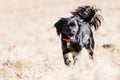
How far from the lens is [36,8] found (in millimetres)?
40531

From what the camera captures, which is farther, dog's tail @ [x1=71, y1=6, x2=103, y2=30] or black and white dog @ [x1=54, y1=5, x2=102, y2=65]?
dog's tail @ [x1=71, y1=6, x2=103, y2=30]

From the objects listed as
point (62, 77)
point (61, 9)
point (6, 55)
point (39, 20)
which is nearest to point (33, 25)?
point (39, 20)

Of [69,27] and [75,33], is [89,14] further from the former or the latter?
[69,27]

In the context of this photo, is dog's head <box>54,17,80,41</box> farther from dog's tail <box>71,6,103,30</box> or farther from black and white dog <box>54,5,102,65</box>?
dog's tail <box>71,6,103,30</box>

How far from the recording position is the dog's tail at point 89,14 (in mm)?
12539

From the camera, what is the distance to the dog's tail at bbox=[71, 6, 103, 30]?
12539mm

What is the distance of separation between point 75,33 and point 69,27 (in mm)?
199

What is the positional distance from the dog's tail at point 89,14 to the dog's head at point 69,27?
86 centimetres

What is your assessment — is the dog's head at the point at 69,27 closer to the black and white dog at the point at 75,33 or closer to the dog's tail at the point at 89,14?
the black and white dog at the point at 75,33

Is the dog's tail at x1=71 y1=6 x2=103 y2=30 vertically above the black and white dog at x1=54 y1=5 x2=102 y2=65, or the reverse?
the dog's tail at x1=71 y1=6 x2=103 y2=30

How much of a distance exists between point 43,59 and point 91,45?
103 centimetres

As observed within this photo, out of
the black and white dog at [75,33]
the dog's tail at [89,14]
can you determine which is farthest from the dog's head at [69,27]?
the dog's tail at [89,14]

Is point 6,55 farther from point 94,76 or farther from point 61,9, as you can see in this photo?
point 61,9

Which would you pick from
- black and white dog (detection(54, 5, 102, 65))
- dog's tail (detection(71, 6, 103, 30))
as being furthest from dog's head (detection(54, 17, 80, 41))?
dog's tail (detection(71, 6, 103, 30))
